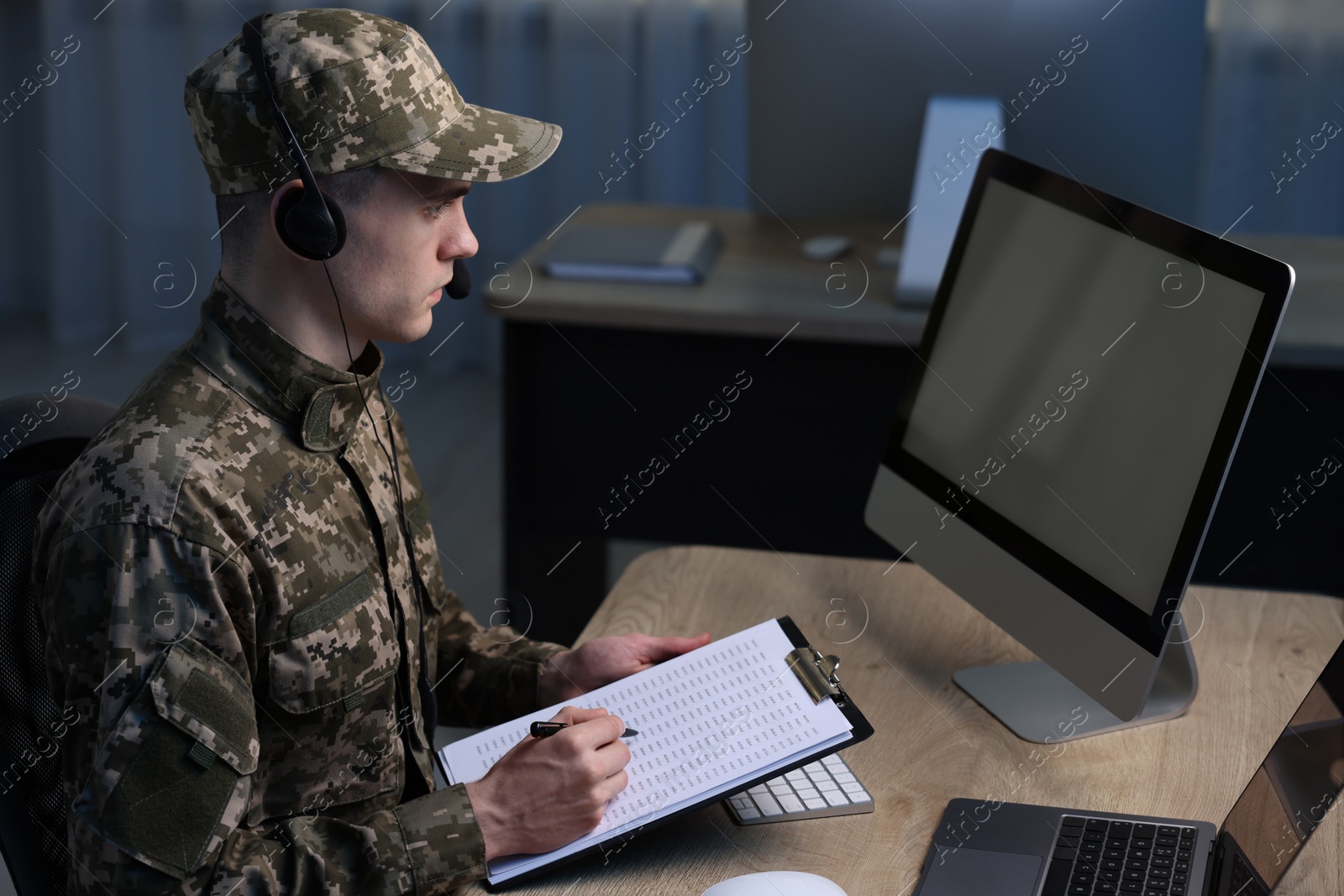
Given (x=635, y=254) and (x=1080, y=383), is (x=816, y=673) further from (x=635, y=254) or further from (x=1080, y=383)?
(x=635, y=254)

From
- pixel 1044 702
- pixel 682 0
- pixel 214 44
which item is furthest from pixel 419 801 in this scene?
pixel 214 44

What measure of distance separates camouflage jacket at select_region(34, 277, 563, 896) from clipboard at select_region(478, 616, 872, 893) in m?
0.05

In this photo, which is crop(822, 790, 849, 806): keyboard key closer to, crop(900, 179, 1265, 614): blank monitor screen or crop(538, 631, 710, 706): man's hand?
crop(538, 631, 710, 706): man's hand

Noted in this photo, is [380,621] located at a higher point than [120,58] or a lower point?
higher

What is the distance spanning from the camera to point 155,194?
13.5 ft

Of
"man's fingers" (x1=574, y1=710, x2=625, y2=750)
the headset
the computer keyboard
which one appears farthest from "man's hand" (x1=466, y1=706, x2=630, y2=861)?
the headset

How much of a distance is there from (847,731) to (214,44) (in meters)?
3.68

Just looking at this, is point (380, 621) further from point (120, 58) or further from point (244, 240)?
point (120, 58)

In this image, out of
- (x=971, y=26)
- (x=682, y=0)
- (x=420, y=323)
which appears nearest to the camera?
(x=420, y=323)

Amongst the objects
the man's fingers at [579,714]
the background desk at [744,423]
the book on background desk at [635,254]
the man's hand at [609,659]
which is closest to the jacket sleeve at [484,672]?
the man's hand at [609,659]

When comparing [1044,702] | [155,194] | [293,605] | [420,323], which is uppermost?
[420,323]

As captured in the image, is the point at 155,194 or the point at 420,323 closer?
the point at 420,323

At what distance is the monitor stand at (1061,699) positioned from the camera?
117 centimetres

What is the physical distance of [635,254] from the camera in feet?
7.36
